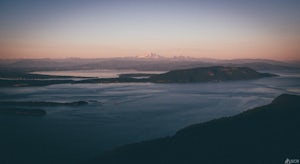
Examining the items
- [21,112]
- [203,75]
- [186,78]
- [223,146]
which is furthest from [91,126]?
[203,75]

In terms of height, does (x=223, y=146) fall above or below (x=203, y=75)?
below

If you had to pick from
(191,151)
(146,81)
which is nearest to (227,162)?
(191,151)

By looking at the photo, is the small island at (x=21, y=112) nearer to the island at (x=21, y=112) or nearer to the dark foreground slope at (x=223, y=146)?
the island at (x=21, y=112)

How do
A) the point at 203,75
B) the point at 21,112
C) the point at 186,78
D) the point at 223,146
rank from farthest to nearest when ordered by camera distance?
the point at 203,75
the point at 186,78
the point at 21,112
the point at 223,146

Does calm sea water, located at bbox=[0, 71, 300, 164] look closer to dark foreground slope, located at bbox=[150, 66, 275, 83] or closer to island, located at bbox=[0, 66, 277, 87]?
island, located at bbox=[0, 66, 277, 87]

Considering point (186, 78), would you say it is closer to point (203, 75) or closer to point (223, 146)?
point (203, 75)

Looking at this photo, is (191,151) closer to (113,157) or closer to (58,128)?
(113,157)
